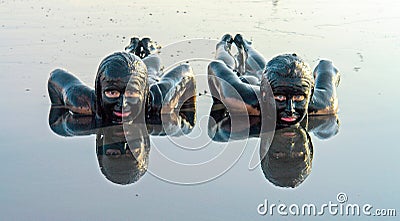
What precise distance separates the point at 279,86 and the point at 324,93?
4.18ft

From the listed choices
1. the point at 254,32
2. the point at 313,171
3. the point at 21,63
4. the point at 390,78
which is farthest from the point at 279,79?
the point at 254,32

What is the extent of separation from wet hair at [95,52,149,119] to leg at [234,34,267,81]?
2.61 metres

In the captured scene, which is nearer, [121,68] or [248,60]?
[121,68]

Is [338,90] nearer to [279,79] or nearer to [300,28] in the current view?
[279,79]

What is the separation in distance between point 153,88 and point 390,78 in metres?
4.20

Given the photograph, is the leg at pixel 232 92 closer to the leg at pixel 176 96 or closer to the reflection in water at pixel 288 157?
the leg at pixel 176 96

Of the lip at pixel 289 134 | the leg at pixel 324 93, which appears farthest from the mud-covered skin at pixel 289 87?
Answer: the leg at pixel 324 93

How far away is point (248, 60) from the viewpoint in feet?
39.1

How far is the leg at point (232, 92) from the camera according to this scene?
9.67 metres

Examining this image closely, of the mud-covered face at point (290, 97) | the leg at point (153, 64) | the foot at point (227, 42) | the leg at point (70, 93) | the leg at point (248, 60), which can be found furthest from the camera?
the foot at point (227, 42)

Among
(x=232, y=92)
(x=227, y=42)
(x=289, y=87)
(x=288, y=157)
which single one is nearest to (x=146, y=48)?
(x=227, y=42)

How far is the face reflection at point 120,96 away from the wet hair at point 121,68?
63 millimetres

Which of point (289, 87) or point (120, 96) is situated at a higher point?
point (289, 87)

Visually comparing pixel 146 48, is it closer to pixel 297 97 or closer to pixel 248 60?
pixel 248 60
